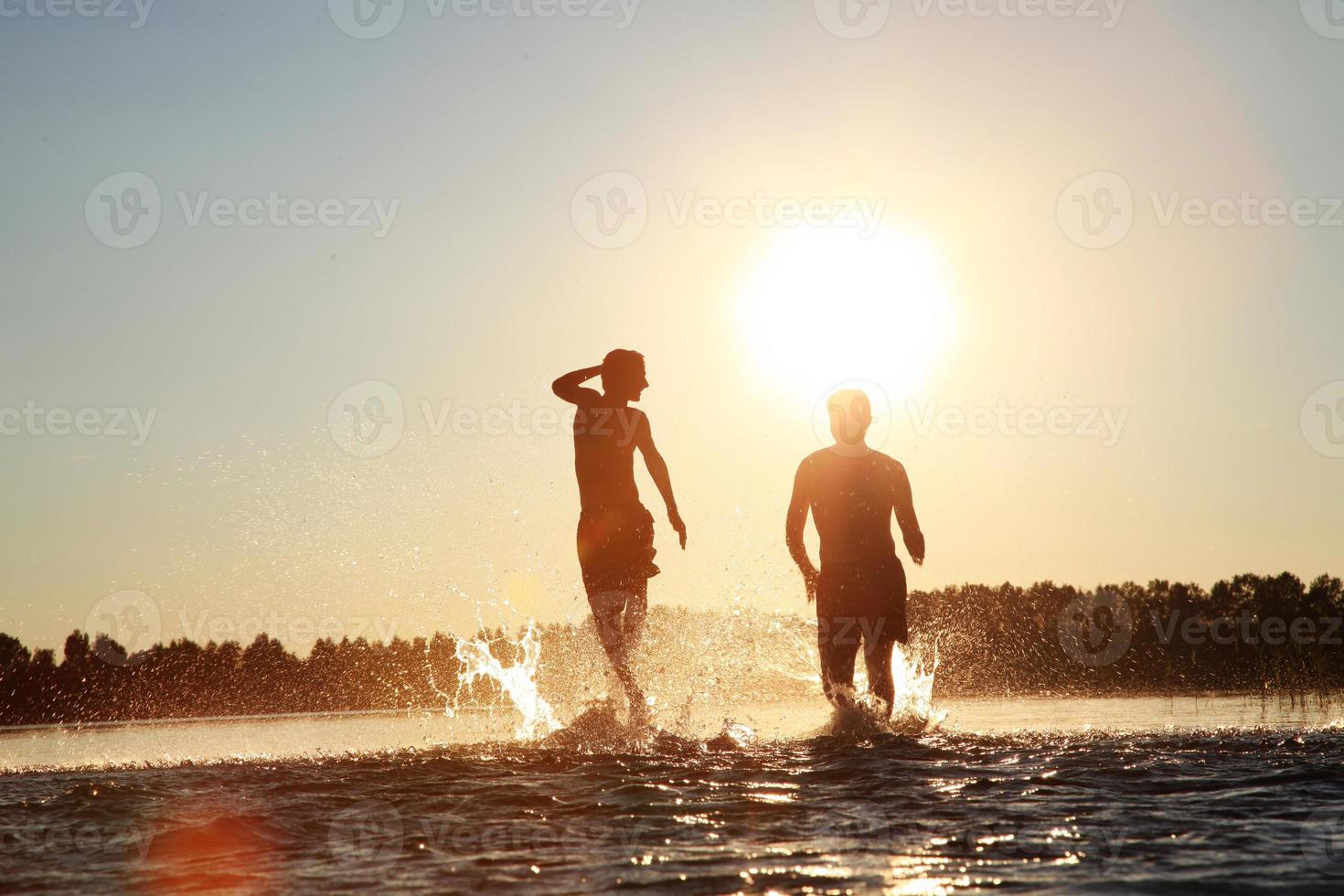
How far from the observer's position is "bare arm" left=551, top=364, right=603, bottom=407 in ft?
33.5

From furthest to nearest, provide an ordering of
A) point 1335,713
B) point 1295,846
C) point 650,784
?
point 1335,713 < point 650,784 < point 1295,846

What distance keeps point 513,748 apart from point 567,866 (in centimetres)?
497

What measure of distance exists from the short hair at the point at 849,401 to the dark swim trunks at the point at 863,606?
1.47 m

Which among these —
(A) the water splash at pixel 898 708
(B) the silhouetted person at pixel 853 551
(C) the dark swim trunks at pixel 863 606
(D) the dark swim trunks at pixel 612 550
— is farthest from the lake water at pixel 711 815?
(D) the dark swim trunks at pixel 612 550

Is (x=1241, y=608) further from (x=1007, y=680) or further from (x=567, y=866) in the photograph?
(x=567, y=866)

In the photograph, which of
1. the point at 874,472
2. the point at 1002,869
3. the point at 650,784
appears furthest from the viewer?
the point at 874,472

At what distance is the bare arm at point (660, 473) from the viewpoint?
35.1 ft

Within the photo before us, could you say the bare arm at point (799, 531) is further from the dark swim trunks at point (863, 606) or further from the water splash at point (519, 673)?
the water splash at point (519, 673)

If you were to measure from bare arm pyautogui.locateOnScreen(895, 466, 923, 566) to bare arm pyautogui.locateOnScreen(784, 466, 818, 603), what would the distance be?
92cm

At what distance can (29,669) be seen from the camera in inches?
2056

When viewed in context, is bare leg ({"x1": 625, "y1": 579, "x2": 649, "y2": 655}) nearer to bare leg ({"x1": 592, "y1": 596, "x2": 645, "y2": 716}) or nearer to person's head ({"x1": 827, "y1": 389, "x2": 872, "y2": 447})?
bare leg ({"x1": 592, "y1": 596, "x2": 645, "y2": 716})

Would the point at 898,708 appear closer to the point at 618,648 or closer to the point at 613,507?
the point at 618,648

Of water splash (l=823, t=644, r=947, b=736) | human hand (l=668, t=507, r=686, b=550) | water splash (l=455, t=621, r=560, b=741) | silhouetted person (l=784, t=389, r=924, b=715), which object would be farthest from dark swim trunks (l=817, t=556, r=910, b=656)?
water splash (l=455, t=621, r=560, b=741)

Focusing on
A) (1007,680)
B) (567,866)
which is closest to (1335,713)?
(567,866)
